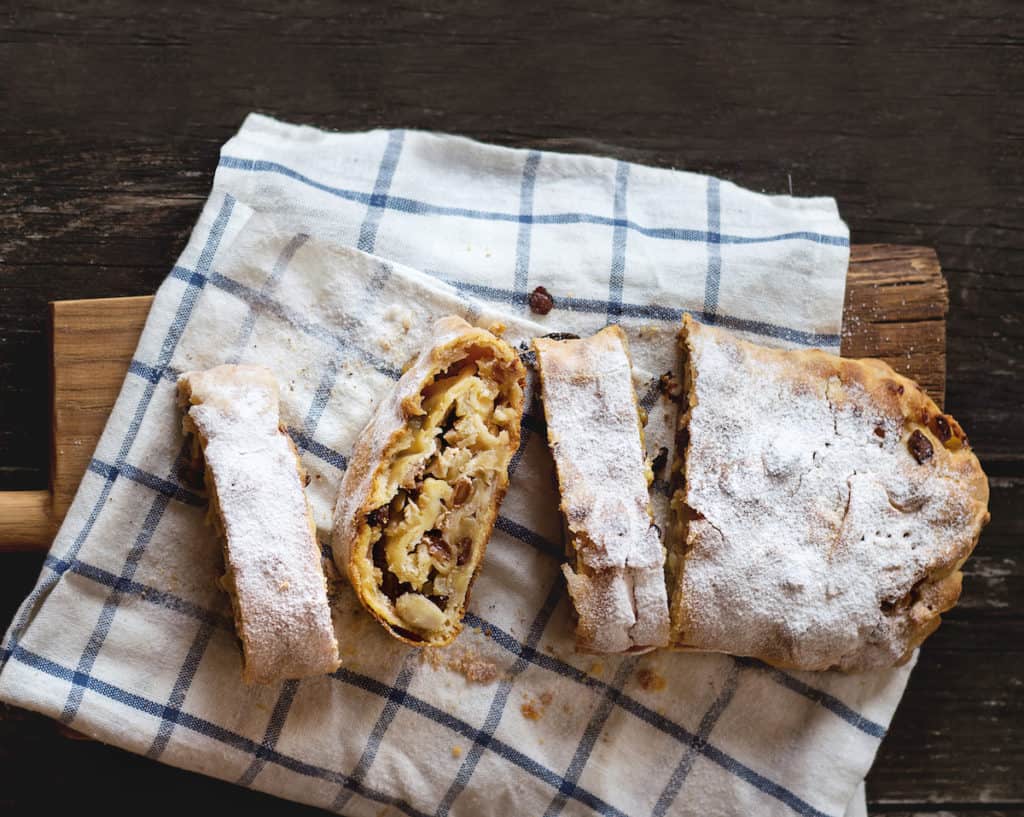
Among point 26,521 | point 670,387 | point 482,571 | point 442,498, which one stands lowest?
point 26,521

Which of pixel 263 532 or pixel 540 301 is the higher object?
pixel 540 301

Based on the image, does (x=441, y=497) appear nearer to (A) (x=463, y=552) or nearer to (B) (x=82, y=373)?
(A) (x=463, y=552)

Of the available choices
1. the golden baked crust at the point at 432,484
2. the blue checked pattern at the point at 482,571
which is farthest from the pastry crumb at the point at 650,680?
the golden baked crust at the point at 432,484

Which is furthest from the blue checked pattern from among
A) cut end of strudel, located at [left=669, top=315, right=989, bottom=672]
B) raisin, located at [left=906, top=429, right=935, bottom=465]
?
raisin, located at [left=906, top=429, right=935, bottom=465]

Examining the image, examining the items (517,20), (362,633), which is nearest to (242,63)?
(517,20)

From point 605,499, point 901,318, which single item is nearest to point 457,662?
point 605,499

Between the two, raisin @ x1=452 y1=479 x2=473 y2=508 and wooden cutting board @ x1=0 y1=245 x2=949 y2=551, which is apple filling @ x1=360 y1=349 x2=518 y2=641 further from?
wooden cutting board @ x1=0 y1=245 x2=949 y2=551
